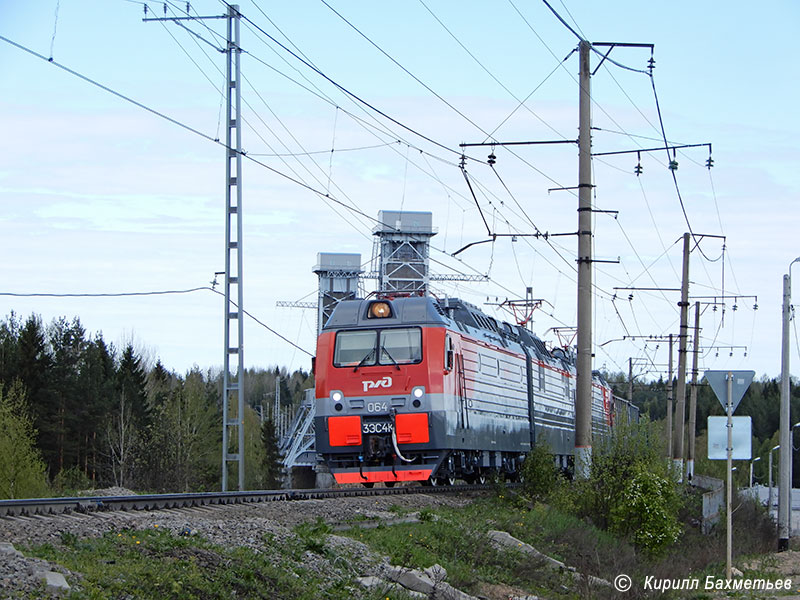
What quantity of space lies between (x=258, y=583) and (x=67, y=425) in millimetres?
54461

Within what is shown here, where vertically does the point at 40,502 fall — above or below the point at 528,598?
above

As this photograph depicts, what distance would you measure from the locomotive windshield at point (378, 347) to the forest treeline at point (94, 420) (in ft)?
86.5

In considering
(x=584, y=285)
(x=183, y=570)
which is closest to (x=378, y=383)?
(x=584, y=285)

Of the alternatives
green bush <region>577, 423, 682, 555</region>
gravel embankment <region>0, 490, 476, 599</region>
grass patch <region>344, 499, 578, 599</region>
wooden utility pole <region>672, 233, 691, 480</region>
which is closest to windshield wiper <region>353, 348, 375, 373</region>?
green bush <region>577, 423, 682, 555</region>

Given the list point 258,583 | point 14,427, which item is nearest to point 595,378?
point 14,427

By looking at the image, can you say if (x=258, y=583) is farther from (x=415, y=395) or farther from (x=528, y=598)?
(x=415, y=395)

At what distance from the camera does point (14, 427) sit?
151ft

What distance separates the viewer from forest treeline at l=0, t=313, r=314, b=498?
55.5 m

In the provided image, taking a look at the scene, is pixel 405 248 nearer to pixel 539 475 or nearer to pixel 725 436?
pixel 539 475

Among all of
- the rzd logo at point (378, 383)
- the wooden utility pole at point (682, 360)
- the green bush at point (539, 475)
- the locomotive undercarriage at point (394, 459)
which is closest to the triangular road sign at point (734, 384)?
the locomotive undercarriage at point (394, 459)

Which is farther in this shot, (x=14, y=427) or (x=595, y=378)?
(x=14, y=427)

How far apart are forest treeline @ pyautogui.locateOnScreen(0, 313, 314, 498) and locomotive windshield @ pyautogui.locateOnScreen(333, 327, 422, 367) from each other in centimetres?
2636

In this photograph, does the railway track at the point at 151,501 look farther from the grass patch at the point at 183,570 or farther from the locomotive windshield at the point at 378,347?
the locomotive windshield at the point at 378,347

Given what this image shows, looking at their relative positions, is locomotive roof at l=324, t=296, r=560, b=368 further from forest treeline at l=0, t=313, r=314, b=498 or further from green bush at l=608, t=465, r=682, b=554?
forest treeline at l=0, t=313, r=314, b=498
